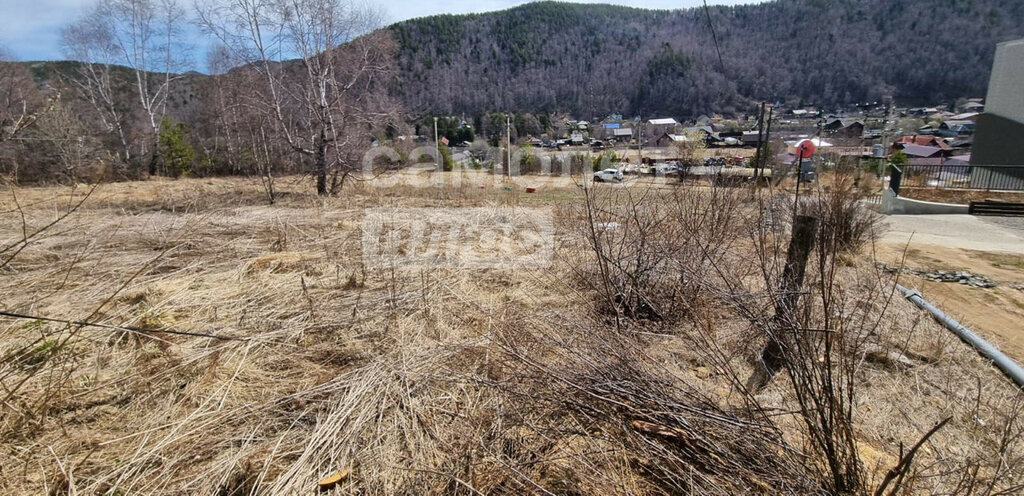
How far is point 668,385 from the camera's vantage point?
1.80m

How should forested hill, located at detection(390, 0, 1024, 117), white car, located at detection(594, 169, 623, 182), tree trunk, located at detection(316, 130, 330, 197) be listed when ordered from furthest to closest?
forested hill, located at detection(390, 0, 1024, 117), tree trunk, located at detection(316, 130, 330, 197), white car, located at detection(594, 169, 623, 182)

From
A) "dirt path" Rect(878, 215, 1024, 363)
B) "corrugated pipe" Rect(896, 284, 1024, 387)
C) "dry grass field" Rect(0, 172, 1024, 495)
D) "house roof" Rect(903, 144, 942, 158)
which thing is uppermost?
"house roof" Rect(903, 144, 942, 158)

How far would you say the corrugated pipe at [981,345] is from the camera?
3040 millimetres

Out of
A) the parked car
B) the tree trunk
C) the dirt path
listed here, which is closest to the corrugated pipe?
the dirt path

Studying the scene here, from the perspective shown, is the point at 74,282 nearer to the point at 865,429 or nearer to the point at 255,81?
the point at 865,429

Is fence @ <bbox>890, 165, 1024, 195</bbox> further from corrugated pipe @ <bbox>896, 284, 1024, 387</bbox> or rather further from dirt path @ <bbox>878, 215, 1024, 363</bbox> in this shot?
corrugated pipe @ <bbox>896, 284, 1024, 387</bbox>

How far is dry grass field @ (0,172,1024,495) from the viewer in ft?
5.29

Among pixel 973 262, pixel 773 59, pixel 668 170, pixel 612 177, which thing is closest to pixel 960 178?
pixel 973 262

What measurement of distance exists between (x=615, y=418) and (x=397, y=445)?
3.38ft

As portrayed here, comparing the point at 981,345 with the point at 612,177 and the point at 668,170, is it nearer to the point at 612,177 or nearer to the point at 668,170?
the point at 612,177

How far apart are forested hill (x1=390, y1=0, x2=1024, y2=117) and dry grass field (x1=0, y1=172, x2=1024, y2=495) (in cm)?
3867

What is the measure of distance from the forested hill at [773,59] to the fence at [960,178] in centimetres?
2441

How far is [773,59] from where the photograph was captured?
60281 millimetres

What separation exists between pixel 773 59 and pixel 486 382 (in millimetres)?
75041
